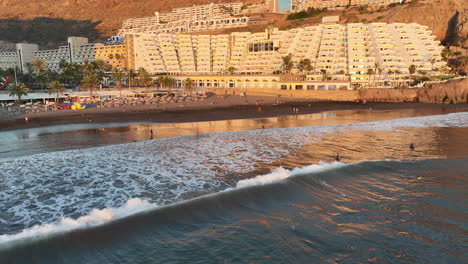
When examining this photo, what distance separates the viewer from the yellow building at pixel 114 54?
11612 centimetres

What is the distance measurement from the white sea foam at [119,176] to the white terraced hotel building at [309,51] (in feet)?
199

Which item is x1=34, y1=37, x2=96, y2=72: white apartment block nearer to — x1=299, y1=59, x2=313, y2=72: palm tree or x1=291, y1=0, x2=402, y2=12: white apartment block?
x1=299, y1=59, x2=313, y2=72: palm tree

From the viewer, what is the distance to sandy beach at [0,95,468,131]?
40781mm

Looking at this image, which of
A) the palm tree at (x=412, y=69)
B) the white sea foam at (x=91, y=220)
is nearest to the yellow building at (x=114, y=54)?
the palm tree at (x=412, y=69)

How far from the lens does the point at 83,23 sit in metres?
196

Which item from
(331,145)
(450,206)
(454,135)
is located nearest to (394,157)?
(331,145)

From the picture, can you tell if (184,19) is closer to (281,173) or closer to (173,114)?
(173,114)

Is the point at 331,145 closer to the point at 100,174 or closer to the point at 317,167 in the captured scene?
the point at 317,167

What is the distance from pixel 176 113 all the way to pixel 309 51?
5717cm

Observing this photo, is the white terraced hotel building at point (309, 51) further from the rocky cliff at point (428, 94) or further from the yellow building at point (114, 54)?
the yellow building at point (114, 54)

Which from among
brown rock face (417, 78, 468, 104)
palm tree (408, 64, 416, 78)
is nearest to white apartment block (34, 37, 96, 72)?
palm tree (408, 64, 416, 78)

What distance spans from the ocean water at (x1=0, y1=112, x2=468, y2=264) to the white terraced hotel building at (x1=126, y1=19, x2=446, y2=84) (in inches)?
2423

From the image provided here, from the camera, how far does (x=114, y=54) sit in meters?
119

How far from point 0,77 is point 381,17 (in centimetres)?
12276
